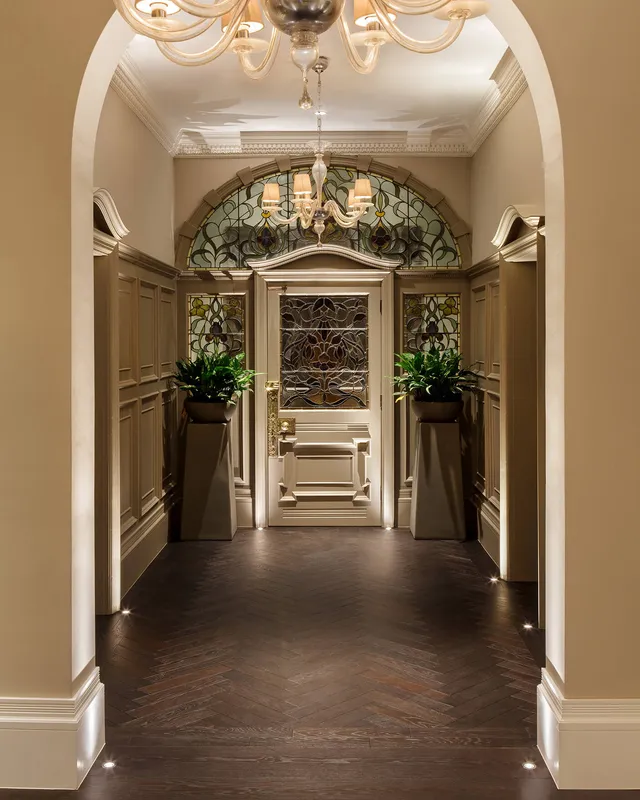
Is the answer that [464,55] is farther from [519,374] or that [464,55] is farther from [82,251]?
[82,251]

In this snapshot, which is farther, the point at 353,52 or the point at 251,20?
the point at 251,20

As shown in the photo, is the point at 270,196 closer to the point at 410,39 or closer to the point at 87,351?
the point at 87,351

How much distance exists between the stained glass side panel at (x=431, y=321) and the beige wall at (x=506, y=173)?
0.47m

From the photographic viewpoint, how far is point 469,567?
570 centimetres

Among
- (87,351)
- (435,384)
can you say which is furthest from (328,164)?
(87,351)

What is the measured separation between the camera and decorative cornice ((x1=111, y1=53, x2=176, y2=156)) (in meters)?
4.94

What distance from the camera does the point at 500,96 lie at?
17.8ft

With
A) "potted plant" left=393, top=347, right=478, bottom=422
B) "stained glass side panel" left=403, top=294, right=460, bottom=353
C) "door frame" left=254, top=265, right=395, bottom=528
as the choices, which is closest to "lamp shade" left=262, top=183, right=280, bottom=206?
"door frame" left=254, top=265, right=395, bottom=528

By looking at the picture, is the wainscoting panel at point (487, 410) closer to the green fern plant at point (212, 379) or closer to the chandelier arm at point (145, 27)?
the green fern plant at point (212, 379)

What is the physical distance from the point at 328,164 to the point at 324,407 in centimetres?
213

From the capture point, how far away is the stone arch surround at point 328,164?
6.91 m

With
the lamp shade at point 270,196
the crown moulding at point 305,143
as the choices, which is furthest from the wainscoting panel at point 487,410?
the lamp shade at point 270,196
